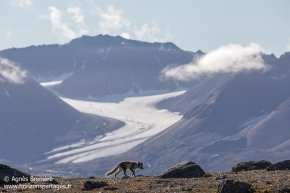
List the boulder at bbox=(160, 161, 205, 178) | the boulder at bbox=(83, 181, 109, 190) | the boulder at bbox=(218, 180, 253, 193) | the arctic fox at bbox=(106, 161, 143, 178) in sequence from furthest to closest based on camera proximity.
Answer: the arctic fox at bbox=(106, 161, 143, 178), the boulder at bbox=(160, 161, 205, 178), the boulder at bbox=(83, 181, 109, 190), the boulder at bbox=(218, 180, 253, 193)

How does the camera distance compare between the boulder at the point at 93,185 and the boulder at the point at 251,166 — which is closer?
the boulder at the point at 93,185

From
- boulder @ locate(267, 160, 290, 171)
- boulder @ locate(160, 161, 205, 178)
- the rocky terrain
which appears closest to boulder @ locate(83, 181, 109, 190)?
the rocky terrain

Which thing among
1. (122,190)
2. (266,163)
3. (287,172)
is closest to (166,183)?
(122,190)

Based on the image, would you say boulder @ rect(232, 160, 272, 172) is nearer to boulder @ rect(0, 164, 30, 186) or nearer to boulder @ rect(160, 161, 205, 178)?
boulder @ rect(160, 161, 205, 178)

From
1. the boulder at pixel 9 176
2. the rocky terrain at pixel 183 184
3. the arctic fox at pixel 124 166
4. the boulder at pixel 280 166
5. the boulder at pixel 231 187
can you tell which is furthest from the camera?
the arctic fox at pixel 124 166

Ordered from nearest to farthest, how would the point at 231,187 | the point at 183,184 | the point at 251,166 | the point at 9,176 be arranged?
the point at 231,187 < the point at 183,184 < the point at 9,176 < the point at 251,166

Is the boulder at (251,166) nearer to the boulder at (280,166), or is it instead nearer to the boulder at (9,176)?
the boulder at (280,166)

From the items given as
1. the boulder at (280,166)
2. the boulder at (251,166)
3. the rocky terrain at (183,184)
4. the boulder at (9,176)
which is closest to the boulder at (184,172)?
the rocky terrain at (183,184)

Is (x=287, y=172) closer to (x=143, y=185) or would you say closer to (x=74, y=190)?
(x=143, y=185)

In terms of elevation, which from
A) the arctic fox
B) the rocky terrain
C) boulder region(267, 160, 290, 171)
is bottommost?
the rocky terrain

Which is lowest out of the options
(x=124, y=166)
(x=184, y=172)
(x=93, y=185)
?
(x=93, y=185)

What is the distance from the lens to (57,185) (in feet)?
173

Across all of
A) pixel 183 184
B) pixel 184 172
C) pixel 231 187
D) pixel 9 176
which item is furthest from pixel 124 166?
pixel 231 187

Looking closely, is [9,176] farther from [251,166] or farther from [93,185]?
[251,166]
